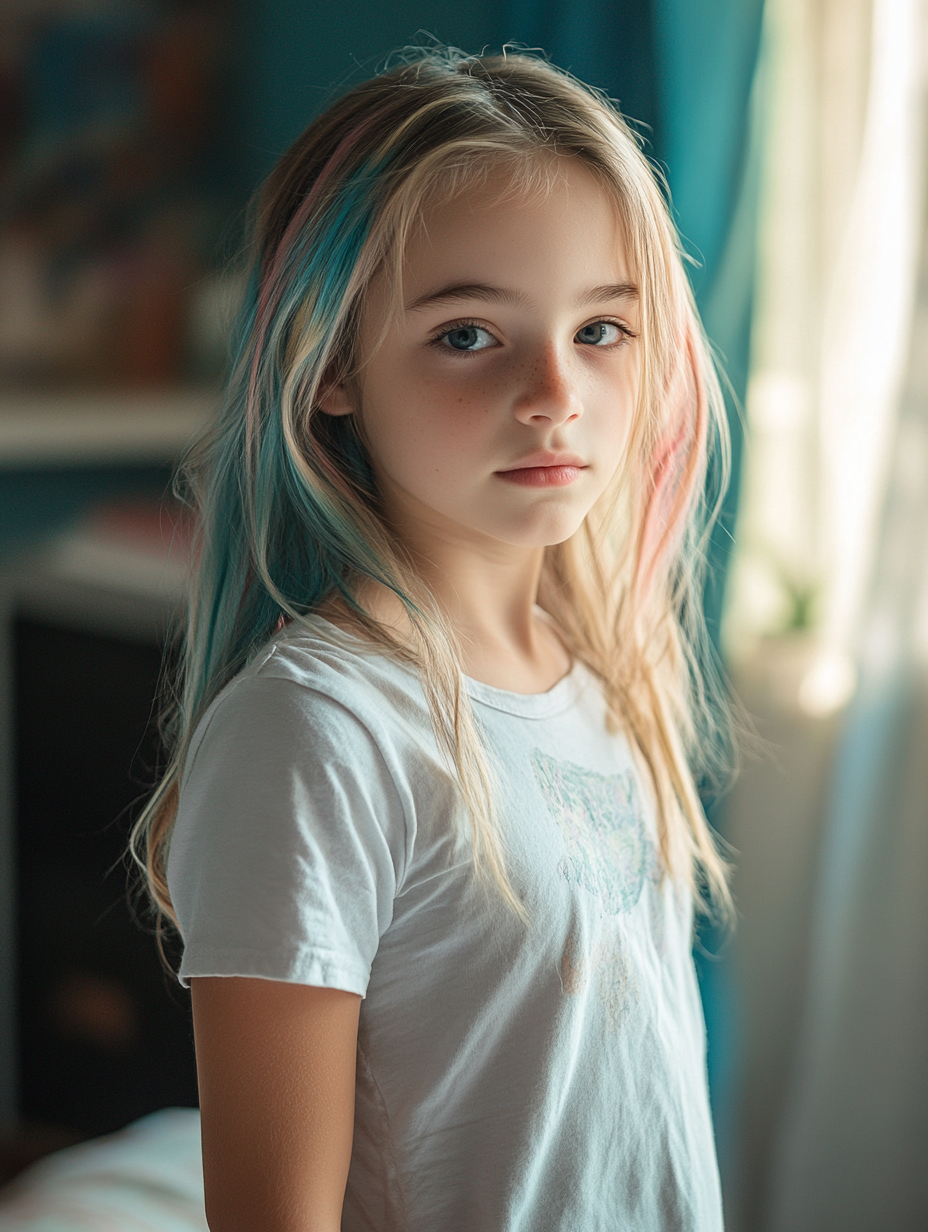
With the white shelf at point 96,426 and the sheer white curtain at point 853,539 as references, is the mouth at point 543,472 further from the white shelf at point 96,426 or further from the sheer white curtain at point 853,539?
the white shelf at point 96,426

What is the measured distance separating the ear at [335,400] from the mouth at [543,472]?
0.34ft

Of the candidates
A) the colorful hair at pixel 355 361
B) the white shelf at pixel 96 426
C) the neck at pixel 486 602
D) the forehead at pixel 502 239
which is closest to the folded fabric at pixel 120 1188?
the colorful hair at pixel 355 361

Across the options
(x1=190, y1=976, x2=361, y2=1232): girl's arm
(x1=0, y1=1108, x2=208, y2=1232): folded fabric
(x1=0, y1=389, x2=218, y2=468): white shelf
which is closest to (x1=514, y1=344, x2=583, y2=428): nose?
(x1=190, y1=976, x2=361, y2=1232): girl's arm

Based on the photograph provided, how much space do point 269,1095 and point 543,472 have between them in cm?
35

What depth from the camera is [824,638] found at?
4.59 ft

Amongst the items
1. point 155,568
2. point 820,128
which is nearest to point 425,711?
point 820,128

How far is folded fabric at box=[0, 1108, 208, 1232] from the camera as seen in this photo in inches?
36.4

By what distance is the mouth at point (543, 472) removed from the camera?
2.11 ft

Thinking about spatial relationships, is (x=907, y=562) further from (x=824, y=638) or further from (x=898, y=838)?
(x=898, y=838)

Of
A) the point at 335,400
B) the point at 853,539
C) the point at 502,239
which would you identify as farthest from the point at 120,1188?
the point at 853,539

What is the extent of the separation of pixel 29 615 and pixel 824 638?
42.3 inches

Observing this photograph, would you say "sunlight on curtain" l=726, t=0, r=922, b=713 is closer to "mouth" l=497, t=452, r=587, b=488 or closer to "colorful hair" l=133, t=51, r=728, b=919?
"colorful hair" l=133, t=51, r=728, b=919

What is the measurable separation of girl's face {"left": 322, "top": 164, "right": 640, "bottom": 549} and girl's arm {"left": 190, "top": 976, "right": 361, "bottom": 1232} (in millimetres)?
277

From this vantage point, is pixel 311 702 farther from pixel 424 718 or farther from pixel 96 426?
pixel 96 426
